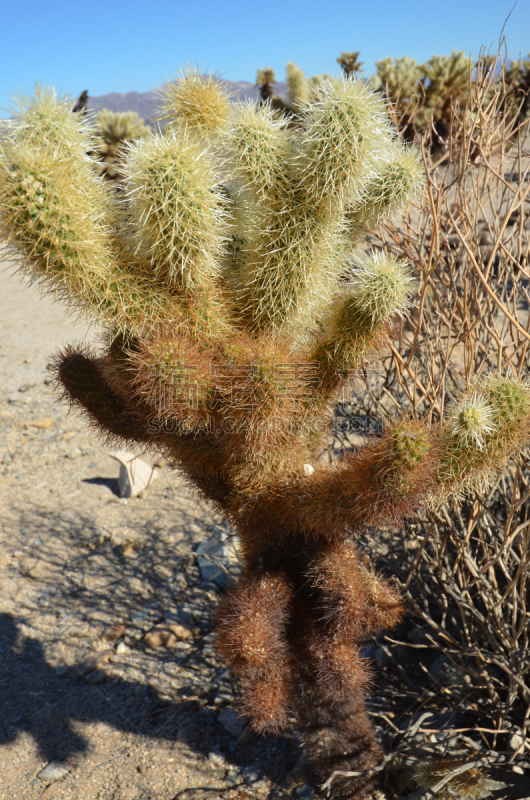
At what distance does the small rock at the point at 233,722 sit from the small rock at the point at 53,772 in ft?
1.83

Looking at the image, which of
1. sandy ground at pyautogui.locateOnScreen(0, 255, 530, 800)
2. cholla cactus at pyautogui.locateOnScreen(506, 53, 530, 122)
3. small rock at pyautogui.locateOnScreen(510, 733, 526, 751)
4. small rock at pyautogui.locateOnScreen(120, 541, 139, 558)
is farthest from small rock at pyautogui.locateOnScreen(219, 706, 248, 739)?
cholla cactus at pyautogui.locateOnScreen(506, 53, 530, 122)

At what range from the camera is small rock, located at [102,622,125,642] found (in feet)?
8.36

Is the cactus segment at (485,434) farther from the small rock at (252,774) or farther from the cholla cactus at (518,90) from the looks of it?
the small rock at (252,774)

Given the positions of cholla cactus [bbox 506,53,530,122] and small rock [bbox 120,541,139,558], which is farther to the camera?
small rock [bbox 120,541,139,558]

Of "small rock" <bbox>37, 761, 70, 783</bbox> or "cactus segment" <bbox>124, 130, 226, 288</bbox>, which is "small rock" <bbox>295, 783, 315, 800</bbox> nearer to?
"small rock" <bbox>37, 761, 70, 783</bbox>

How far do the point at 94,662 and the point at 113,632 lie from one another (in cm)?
19

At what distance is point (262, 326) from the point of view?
1.51 m

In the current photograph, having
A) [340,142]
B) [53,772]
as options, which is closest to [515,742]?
[53,772]

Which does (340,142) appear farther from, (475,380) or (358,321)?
(475,380)

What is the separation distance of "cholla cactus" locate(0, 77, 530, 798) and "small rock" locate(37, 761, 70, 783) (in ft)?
2.69

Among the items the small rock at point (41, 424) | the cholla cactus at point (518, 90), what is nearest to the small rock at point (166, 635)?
the small rock at point (41, 424)

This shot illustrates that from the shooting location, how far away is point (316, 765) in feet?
5.91

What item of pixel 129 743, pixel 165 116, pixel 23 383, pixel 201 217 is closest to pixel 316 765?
pixel 129 743

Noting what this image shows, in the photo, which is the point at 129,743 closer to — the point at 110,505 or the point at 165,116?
the point at 110,505
